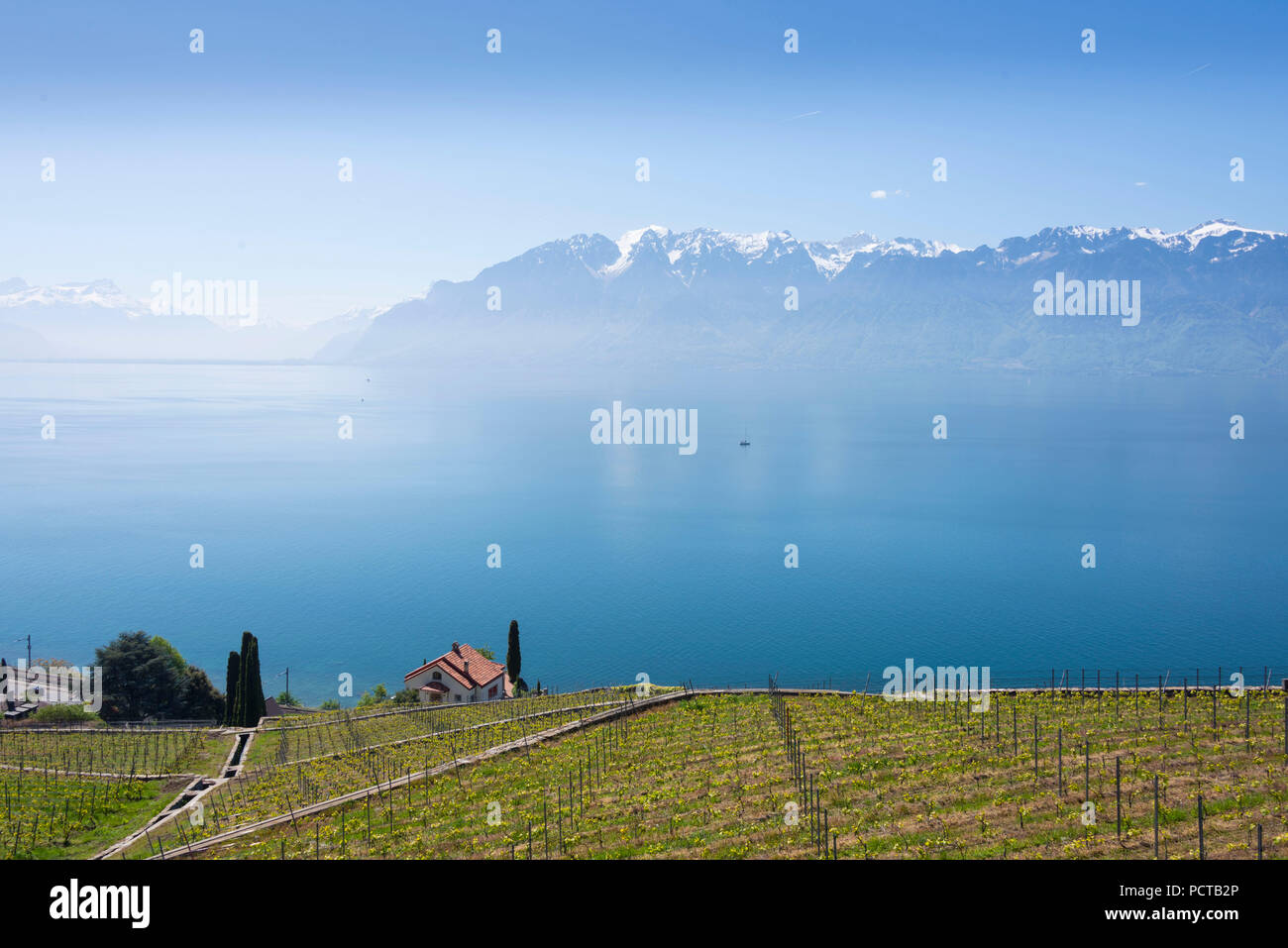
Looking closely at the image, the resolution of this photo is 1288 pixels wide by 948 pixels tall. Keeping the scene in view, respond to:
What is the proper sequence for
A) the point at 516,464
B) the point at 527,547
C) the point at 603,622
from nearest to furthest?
1. the point at 603,622
2. the point at 527,547
3. the point at 516,464

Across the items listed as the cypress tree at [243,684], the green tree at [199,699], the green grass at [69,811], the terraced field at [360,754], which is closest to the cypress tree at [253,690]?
the cypress tree at [243,684]

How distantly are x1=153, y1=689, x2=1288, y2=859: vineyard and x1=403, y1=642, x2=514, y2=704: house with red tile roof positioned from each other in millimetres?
23415

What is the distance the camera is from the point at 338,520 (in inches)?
5108

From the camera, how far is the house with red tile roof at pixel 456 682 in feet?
188

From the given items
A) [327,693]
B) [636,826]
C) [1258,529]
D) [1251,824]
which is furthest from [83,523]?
[1258,529]

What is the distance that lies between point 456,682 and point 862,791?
1574 inches

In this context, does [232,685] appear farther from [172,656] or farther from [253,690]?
[172,656]

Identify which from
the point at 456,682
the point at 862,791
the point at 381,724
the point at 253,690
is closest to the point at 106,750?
the point at 253,690

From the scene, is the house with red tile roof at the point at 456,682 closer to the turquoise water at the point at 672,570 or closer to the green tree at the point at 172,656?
the turquoise water at the point at 672,570

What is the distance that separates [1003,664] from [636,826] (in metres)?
54.0

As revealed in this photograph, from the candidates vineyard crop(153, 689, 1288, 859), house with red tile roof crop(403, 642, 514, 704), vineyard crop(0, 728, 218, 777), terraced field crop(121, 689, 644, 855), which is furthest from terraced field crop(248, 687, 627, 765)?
house with red tile roof crop(403, 642, 514, 704)
